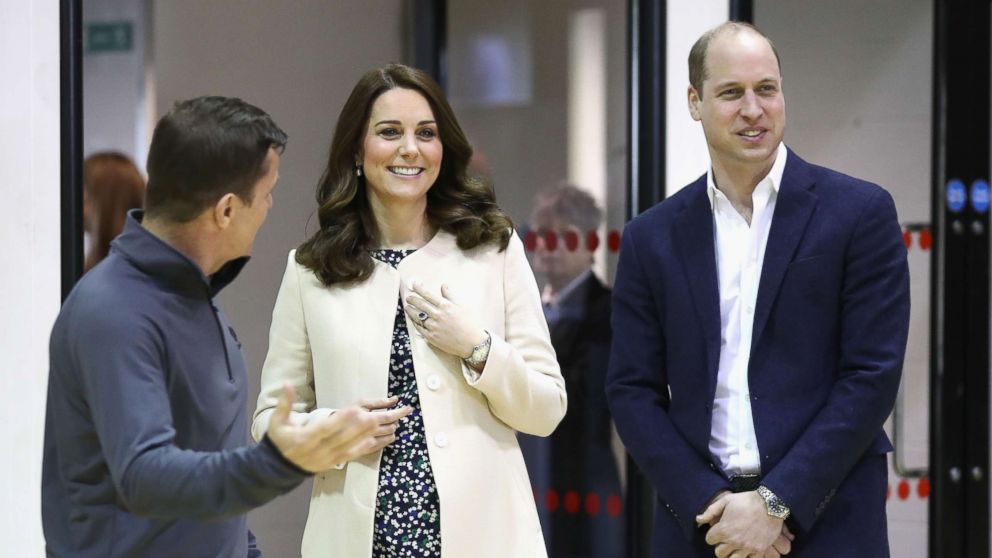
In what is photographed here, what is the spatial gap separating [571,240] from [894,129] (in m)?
1.14

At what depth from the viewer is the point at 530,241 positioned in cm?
426

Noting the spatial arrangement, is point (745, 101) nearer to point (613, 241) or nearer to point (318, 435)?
point (318, 435)

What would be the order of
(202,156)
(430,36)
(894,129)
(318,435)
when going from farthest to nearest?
(430,36)
(894,129)
(202,156)
(318,435)

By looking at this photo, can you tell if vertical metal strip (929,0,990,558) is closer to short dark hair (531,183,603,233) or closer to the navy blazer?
short dark hair (531,183,603,233)

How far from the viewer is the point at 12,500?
3.79m

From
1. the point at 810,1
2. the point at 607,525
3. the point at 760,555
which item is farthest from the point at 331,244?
the point at 810,1

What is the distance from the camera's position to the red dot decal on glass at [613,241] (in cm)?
411

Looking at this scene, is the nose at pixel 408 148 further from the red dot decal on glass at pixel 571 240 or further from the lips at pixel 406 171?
the red dot decal on glass at pixel 571 240

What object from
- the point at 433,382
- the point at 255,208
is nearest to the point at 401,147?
the point at 433,382

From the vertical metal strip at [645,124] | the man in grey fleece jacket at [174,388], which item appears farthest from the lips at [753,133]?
the vertical metal strip at [645,124]

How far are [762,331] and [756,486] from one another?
0.30 meters

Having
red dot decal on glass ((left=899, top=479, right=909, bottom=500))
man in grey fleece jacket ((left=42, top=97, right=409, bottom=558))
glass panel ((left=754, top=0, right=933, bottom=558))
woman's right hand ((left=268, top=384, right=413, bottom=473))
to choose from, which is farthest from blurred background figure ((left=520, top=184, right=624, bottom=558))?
woman's right hand ((left=268, top=384, right=413, bottom=473))

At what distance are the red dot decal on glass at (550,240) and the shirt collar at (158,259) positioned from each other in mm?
2421

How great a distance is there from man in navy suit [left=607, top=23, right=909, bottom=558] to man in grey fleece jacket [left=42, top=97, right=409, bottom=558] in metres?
0.87
